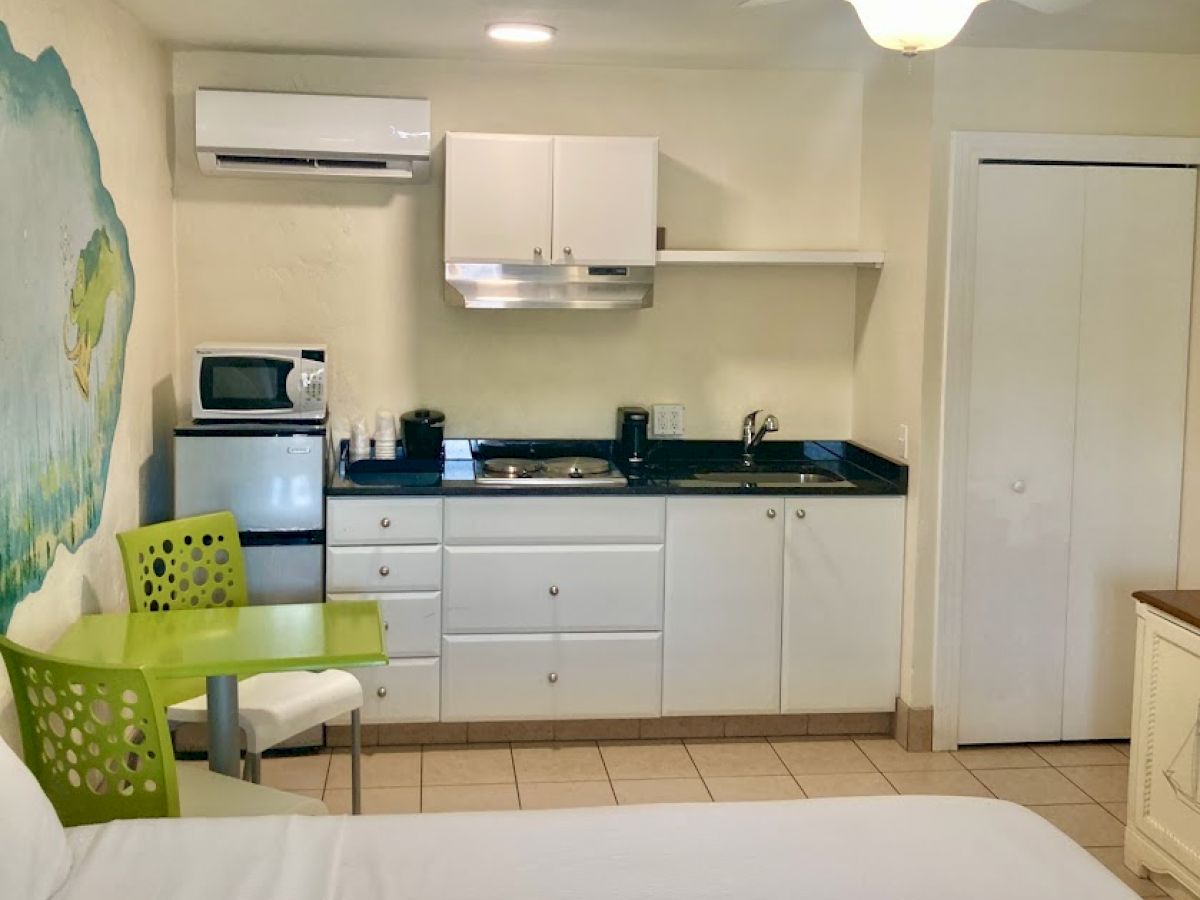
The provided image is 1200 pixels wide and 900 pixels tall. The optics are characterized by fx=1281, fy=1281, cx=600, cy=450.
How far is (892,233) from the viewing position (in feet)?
14.3

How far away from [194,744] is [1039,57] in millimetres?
3452

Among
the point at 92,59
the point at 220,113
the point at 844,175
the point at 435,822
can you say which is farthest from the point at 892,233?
the point at 435,822

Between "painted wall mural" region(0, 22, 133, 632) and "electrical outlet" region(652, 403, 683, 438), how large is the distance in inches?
75.0

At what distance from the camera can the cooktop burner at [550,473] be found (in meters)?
4.24

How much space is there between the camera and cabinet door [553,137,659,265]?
4.27m

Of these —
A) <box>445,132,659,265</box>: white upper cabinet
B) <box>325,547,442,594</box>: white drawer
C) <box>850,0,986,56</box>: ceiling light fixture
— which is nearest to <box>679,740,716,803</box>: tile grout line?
<box>325,547,442,594</box>: white drawer

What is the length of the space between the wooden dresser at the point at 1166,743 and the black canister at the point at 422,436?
228 cm

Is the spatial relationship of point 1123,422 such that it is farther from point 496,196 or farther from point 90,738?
point 90,738

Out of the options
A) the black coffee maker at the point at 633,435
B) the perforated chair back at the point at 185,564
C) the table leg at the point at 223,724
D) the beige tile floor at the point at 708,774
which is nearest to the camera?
the table leg at the point at 223,724

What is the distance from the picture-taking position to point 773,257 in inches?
175

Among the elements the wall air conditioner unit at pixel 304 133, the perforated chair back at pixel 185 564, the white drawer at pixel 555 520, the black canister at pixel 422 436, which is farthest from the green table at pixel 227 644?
the wall air conditioner unit at pixel 304 133

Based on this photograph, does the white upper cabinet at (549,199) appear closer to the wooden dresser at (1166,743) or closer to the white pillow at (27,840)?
the wooden dresser at (1166,743)

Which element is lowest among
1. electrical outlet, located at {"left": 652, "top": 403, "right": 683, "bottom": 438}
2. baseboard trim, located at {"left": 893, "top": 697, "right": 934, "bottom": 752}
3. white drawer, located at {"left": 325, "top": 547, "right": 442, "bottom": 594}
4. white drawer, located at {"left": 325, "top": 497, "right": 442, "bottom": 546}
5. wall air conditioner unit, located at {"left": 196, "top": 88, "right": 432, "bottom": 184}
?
baseboard trim, located at {"left": 893, "top": 697, "right": 934, "bottom": 752}

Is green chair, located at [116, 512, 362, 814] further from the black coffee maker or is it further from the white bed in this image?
the black coffee maker
